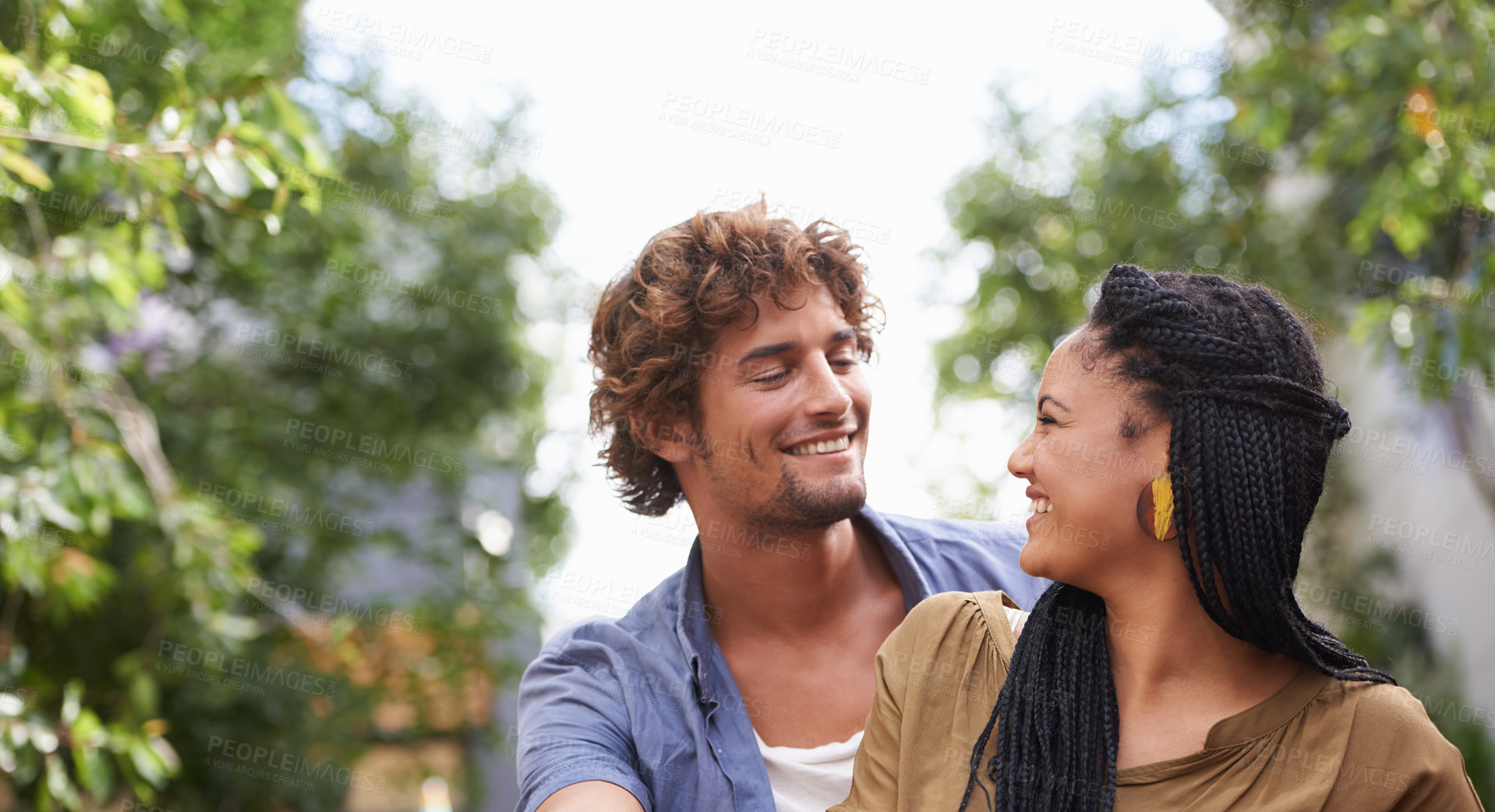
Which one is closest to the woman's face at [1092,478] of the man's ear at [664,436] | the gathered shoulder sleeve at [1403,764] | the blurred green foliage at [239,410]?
the gathered shoulder sleeve at [1403,764]

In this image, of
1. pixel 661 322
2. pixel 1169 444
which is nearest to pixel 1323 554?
pixel 661 322

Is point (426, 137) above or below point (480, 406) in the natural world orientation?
above

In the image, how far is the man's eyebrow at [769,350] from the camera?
2539mm

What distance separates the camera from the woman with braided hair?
1.43 metres

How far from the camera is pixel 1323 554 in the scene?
744cm

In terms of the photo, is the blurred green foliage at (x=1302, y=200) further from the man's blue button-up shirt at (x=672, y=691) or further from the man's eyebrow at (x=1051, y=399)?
the man's blue button-up shirt at (x=672, y=691)

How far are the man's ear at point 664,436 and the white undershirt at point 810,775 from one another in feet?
2.41

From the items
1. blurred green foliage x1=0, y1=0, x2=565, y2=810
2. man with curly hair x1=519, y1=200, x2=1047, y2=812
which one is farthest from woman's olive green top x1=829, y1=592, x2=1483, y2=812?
blurred green foliage x1=0, y1=0, x2=565, y2=810

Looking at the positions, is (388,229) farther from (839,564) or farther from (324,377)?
(839,564)

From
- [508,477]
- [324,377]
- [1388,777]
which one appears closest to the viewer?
[1388,777]

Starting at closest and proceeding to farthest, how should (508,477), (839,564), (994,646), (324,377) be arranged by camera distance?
(994,646), (839,564), (324,377), (508,477)

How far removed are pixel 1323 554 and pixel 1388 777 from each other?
22.2ft

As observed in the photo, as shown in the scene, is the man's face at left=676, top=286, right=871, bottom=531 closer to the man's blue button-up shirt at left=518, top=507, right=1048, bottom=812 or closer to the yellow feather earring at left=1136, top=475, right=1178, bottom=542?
the man's blue button-up shirt at left=518, top=507, right=1048, bottom=812

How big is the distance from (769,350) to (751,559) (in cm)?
48
